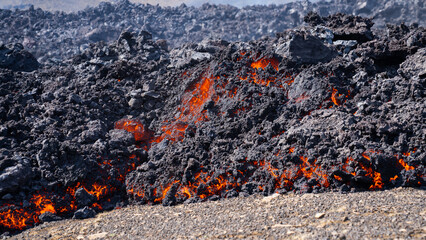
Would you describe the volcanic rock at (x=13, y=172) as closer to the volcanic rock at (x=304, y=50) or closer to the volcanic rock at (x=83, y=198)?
the volcanic rock at (x=83, y=198)

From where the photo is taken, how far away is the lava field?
6.34 metres

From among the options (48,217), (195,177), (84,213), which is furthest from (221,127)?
(48,217)

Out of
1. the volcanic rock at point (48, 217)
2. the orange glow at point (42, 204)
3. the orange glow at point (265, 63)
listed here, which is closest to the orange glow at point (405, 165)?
the orange glow at point (265, 63)

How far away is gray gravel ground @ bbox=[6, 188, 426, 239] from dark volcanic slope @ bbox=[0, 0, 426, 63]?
2128 centimetres

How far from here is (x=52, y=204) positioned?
6.79m

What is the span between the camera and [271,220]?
5.04 metres

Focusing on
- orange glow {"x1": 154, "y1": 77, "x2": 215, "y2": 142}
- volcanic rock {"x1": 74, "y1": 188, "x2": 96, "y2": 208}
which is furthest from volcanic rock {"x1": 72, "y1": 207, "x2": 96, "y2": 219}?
orange glow {"x1": 154, "y1": 77, "x2": 215, "y2": 142}

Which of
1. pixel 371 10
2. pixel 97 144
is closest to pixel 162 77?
pixel 97 144

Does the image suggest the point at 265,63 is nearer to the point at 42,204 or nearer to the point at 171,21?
the point at 42,204

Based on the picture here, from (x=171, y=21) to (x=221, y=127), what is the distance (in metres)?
26.6

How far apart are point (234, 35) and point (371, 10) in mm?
13453

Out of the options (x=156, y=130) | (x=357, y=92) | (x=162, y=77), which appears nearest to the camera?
(x=357, y=92)

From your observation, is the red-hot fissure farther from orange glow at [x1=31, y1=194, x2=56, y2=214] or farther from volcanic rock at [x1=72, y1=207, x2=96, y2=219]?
volcanic rock at [x1=72, y1=207, x2=96, y2=219]

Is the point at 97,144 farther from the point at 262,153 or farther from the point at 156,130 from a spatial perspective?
the point at 262,153
